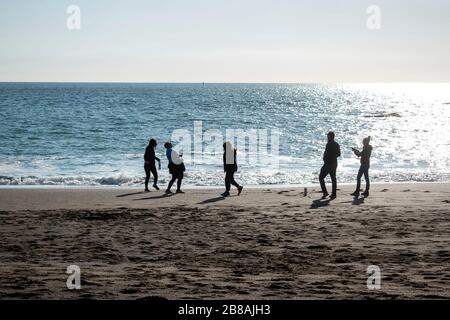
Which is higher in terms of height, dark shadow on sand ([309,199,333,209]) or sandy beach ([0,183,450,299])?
sandy beach ([0,183,450,299])

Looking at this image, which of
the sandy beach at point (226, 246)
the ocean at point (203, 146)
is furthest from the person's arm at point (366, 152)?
the ocean at point (203, 146)

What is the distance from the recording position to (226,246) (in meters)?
9.79

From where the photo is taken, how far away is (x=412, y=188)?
18094 mm

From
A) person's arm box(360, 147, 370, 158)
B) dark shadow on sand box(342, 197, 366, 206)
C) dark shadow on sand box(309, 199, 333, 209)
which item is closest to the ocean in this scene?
person's arm box(360, 147, 370, 158)

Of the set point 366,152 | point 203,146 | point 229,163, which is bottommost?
point 203,146

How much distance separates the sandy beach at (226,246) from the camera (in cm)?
718

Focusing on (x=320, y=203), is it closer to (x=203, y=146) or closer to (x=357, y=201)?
(x=357, y=201)

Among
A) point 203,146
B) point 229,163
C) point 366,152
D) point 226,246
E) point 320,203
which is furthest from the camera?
point 203,146

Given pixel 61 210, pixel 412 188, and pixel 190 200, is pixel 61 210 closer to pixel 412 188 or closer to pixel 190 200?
pixel 190 200

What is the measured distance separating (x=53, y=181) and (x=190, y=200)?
8.67 meters

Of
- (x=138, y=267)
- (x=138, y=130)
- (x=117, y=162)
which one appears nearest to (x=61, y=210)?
(x=138, y=267)

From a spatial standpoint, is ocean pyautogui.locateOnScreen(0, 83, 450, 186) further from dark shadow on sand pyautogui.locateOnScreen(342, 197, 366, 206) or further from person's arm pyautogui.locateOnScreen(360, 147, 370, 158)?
dark shadow on sand pyautogui.locateOnScreen(342, 197, 366, 206)

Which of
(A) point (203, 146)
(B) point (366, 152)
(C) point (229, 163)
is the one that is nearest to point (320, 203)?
(B) point (366, 152)

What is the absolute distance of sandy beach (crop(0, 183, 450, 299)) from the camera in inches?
283
